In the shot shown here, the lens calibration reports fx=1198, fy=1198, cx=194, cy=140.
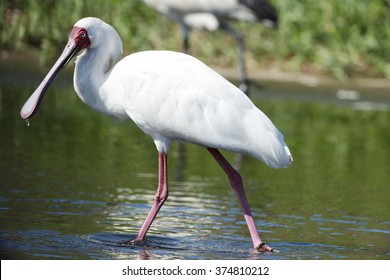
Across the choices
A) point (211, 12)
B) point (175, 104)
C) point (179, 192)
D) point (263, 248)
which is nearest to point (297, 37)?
point (211, 12)

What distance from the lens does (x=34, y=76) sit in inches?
521

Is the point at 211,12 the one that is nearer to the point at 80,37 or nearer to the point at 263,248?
the point at 80,37

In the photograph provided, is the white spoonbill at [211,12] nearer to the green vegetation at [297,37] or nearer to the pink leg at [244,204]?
the green vegetation at [297,37]

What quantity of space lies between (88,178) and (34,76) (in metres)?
4.83

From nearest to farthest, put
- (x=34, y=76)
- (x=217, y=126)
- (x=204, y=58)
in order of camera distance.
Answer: (x=217, y=126) → (x=34, y=76) → (x=204, y=58)

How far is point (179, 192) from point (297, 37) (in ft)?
23.2

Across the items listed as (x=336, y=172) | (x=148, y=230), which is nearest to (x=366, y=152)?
(x=336, y=172)

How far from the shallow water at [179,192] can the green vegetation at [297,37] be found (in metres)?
2.19

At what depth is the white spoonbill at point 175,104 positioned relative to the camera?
6.68 m

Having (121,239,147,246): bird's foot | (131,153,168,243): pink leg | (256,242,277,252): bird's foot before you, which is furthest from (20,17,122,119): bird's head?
(256,242,277,252): bird's foot

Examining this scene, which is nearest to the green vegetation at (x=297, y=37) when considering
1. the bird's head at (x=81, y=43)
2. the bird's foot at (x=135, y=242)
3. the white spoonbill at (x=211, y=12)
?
the white spoonbill at (x=211, y=12)

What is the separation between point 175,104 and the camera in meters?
6.79

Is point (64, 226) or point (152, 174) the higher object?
point (152, 174)
